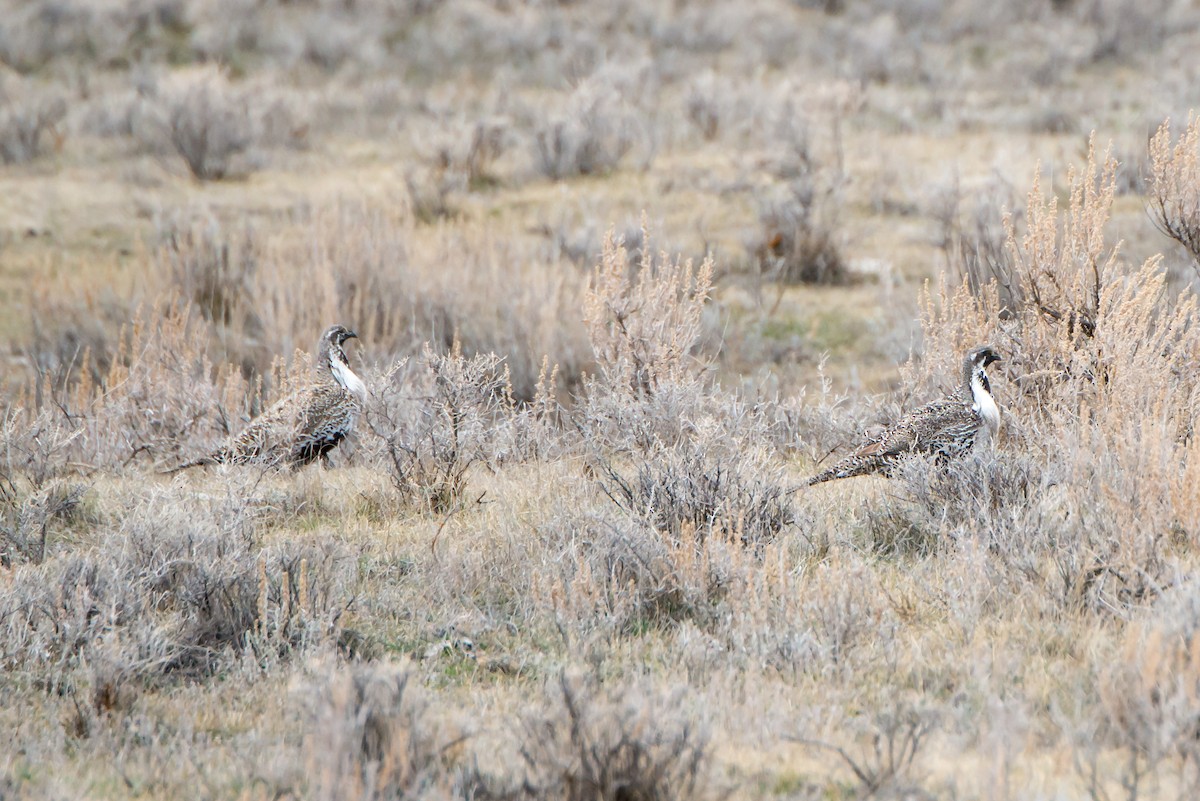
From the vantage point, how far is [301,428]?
6.66 m

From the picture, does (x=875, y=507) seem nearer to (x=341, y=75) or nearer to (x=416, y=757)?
(x=416, y=757)

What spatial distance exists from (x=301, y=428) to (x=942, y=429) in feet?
10.5

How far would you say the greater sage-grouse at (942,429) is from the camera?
607cm

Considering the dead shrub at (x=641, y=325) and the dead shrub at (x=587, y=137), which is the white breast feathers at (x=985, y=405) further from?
the dead shrub at (x=587, y=137)

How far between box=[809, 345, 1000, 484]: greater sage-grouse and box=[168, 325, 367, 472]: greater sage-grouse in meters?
2.51

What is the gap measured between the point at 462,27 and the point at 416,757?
69.6 feet

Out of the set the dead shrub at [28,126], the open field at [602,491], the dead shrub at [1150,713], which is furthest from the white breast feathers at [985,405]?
the dead shrub at [28,126]

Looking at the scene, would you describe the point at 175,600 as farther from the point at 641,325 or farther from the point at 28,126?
the point at 28,126

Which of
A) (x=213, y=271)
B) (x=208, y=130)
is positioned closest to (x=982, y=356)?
(x=213, y=271)

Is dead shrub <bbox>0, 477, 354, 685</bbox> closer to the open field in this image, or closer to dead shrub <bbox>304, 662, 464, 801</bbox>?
the open field

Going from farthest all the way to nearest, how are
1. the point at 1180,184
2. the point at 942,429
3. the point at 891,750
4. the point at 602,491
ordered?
the point at 1180,184, the point at 942,429, the point at 602,491, the point at 891,750

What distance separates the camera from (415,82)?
1988 cm

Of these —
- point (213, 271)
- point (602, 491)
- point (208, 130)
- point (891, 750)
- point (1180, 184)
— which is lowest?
point (213, 271)

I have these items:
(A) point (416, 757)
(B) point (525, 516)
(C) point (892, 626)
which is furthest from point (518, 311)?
(A) point (416, 757)
